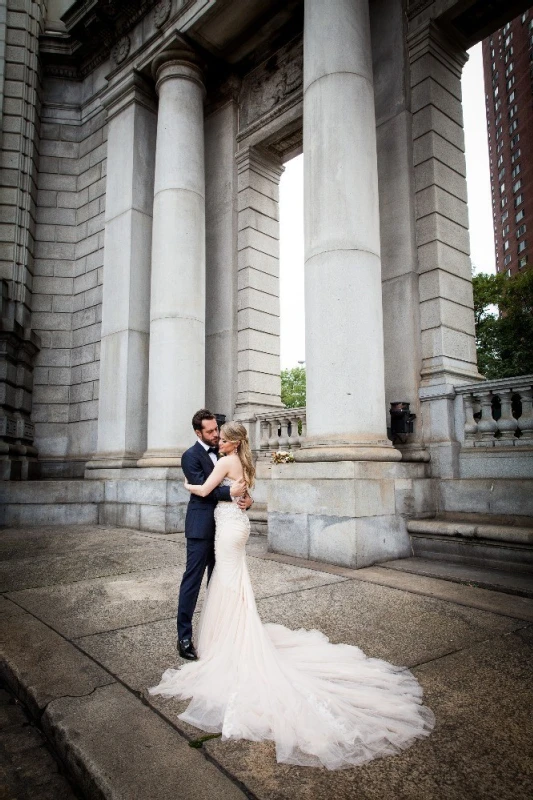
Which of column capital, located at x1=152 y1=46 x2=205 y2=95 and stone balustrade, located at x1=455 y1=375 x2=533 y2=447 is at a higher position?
column capital, located at x1=152 y1=46 x2=205 y2=95

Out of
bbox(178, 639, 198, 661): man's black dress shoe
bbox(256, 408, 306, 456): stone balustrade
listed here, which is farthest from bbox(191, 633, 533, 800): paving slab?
bbox(256, 408, 306, 456): stone balustrade

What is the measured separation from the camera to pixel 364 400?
7273 mm

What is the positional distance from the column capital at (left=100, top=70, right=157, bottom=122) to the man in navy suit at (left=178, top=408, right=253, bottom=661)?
12.1 metres

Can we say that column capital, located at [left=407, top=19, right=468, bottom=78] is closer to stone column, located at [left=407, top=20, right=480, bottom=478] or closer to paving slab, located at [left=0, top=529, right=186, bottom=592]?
stone column, located at [left=407, top=20, right=480, bottom=478]

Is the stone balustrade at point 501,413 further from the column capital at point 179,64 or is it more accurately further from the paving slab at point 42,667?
the column capital at point 179,64

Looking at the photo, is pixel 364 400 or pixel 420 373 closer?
pixel 364 400

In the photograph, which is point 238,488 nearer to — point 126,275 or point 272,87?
point 126,275

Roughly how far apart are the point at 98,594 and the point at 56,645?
1562 mm

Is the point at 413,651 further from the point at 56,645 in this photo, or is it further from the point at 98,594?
the point at 98,594

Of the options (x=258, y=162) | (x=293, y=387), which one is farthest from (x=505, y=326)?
(x=293, y=387)

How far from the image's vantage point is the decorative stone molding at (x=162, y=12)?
39.0 feet

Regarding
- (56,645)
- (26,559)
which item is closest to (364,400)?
(56,645)

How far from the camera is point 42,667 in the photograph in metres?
3.52

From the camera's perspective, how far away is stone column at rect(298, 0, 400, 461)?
7277 mm
